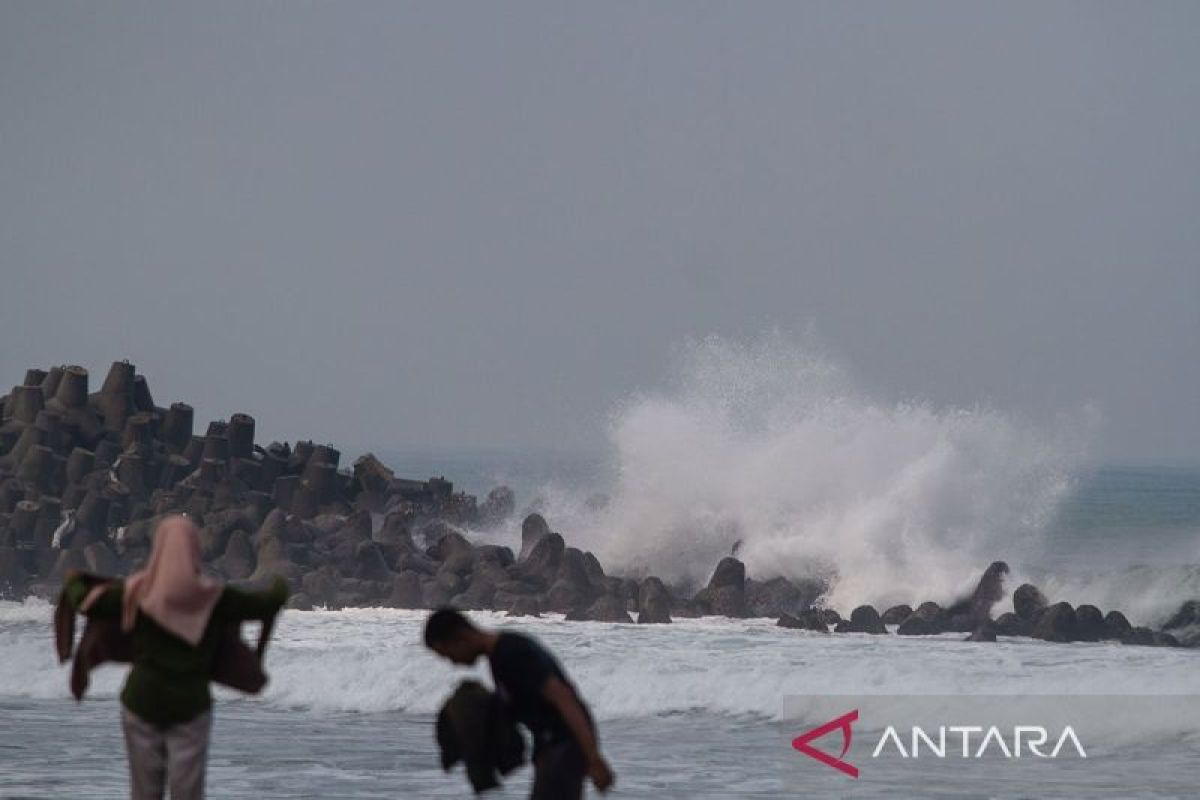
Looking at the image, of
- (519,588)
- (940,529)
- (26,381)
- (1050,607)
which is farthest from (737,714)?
(26,381)

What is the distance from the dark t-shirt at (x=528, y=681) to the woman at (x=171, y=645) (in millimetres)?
725

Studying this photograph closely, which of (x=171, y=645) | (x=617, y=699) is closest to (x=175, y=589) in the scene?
(x=171, y=645)

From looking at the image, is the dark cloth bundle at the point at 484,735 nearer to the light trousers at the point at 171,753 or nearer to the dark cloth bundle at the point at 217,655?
the dark cloth bundle at the point at 217,655

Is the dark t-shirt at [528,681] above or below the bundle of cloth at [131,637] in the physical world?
below

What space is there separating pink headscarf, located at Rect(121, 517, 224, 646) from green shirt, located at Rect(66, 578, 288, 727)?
4cm

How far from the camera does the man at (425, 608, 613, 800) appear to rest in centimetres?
708

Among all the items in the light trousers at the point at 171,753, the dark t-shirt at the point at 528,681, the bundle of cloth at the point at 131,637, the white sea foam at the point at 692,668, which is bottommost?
the light trousers at the point at 171,753

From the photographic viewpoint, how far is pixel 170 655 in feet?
23.9

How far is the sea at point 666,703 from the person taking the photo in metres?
13.7

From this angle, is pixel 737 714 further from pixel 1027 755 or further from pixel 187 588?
pixel 187 588

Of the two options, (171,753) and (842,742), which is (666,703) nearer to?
(842,742)

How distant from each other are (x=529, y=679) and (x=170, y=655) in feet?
3.83

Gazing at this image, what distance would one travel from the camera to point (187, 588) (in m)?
7.15

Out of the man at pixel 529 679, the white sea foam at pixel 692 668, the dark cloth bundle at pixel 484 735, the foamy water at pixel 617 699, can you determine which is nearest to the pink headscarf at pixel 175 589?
the man at pixel 529 679
